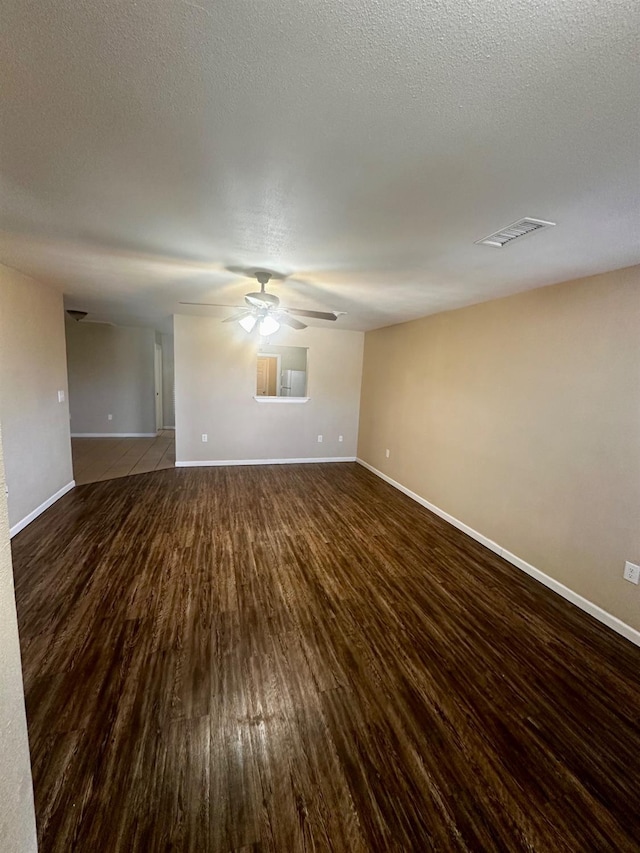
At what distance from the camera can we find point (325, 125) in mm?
1064

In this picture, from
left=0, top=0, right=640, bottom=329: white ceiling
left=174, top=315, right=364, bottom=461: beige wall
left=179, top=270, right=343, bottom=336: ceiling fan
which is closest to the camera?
left=0, top=0, right=640, bottom=329: white ceiling

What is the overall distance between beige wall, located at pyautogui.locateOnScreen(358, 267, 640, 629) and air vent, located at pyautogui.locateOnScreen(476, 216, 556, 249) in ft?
3.37

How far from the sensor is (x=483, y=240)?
73.3 inches

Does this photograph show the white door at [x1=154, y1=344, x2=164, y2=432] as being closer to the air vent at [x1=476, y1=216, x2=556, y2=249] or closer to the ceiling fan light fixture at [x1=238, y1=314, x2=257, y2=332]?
the ceiling fan light fixture at [x1=238, y1=314, x2=257, y2=332]

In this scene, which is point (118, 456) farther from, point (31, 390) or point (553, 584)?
point (553, 584)

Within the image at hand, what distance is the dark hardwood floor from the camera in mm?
1217

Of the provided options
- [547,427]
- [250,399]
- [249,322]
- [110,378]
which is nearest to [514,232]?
[547,427]

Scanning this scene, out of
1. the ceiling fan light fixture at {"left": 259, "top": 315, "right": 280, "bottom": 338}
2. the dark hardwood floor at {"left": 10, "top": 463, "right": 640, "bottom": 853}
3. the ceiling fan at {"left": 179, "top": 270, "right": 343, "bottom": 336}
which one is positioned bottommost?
the dark hardwood floor at {"left": 10, "top": 463, "right": 640, "bottom": 853}

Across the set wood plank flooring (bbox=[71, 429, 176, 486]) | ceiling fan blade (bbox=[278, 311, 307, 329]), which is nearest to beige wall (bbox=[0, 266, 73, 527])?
wood plank flooring (bbox=[71, 429, 176, 486])

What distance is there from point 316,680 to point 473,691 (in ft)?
2.66

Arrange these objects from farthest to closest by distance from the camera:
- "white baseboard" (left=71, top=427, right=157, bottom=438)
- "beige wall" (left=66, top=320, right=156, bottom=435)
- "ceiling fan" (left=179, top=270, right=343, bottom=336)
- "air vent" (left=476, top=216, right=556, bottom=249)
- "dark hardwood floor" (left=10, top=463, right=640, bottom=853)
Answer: "white baseboard" (left=71, top=427, right=157, bottom=438) < "beige wall" (left=66, top=320, right=156, bottom=435) < "ceiling fan" (left=179, top=270, right=343, bottom=336) < "air vent" (left=476, top=216, right=556, bottom=249) < "dark hardwood floor" (left=10, top=463, right=640, bottom=853)

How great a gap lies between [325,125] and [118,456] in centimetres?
601

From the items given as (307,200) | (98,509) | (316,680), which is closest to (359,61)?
(307,200)

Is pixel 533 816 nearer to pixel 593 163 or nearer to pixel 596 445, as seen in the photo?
pixel 596 445
